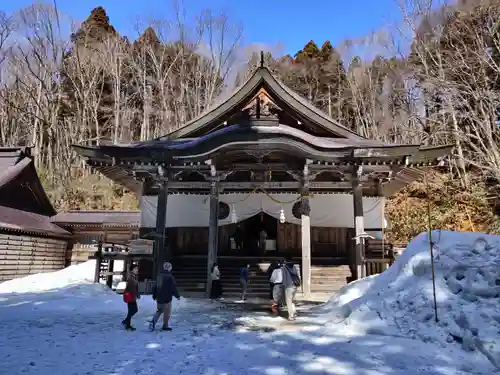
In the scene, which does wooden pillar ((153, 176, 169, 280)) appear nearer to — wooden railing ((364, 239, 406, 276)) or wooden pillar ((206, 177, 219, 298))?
wooden pillar ((206, 177, 219, 298))

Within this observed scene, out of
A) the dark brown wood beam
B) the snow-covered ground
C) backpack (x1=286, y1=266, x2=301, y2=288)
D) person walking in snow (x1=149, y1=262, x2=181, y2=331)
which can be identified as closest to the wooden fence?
the snow-covered ground

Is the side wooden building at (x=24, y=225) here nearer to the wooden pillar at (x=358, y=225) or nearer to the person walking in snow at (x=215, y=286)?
the person walking in snow at (x=215, y=286)

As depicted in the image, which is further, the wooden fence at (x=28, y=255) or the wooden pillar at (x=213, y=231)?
the wooden fence at (x=28, y=255)

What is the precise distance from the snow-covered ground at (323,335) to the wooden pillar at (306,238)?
2.46m

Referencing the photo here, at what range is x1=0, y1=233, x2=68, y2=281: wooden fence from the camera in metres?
16.0

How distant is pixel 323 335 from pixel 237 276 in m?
7.53

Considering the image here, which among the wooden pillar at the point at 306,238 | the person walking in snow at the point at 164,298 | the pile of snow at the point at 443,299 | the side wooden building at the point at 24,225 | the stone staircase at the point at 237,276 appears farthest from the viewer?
the side wooden building at the point at 24,225

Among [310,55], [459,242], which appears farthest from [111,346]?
[310,55]

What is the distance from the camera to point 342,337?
586 centimetres

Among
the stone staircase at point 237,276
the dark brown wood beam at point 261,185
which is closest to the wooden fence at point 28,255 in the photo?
the stone staircase at point 237,276

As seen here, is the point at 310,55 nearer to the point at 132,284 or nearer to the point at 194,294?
the point at 194,294

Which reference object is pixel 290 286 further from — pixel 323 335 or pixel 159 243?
pixel 159 243

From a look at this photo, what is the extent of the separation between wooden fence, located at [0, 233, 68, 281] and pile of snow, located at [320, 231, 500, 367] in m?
15.3

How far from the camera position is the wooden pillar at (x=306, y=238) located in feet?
36.2
